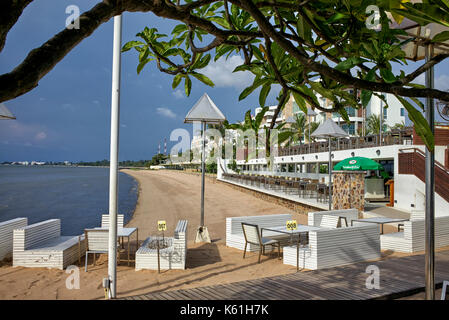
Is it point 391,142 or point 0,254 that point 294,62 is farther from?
point 391,142

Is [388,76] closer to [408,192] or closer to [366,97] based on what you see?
[366,97]

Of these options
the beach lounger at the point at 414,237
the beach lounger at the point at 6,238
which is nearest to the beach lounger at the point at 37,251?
the beach lounger at the point at 6,238

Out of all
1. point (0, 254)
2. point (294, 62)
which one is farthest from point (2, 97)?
point (0, 254)

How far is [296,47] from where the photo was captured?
1.43m

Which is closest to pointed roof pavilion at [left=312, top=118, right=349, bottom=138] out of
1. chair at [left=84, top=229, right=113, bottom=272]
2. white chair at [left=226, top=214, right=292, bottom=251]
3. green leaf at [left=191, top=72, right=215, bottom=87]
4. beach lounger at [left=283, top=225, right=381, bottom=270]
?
white chair at [left=226, top=214, right=292, bottom=251]

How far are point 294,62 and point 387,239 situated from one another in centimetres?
634

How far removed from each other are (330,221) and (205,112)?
4.00 metres

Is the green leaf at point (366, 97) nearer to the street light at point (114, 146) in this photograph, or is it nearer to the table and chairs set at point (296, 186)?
the street light at point (114, 146)

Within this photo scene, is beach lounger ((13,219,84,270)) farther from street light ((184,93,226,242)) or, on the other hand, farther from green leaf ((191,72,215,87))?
green leaf ((191,72,215,87))

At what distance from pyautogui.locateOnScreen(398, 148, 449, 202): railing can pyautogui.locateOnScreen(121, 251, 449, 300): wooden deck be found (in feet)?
22.1

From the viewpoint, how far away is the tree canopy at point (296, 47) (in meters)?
0.79

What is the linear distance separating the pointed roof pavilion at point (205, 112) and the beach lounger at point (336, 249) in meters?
3.82

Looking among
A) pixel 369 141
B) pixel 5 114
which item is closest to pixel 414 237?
pixel 5 114

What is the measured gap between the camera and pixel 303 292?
325 cm
